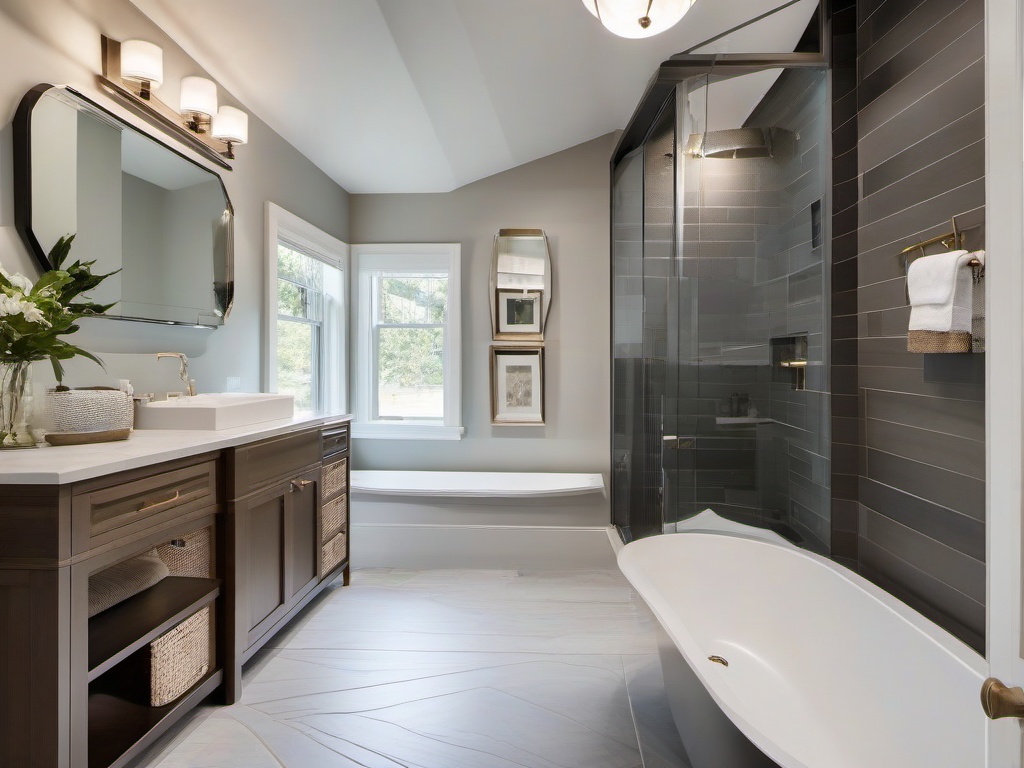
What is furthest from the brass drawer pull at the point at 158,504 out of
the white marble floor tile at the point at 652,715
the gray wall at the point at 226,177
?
the white marble floor tile at the point at 652,715

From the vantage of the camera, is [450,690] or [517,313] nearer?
[450,690]

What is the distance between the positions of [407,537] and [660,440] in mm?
1658

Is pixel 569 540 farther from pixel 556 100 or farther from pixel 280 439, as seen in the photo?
pixel 556 100

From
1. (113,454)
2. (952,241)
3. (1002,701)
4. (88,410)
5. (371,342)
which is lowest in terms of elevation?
(1002,701)

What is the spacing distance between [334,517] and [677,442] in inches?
66.6

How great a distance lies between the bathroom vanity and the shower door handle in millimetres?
1553

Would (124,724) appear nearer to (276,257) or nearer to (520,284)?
(276,257)

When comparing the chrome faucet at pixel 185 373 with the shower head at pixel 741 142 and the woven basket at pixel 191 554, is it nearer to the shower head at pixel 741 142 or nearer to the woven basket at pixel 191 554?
the woven basket at pixel 191 554

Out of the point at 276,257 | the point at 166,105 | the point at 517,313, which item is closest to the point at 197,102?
the point at 166,105

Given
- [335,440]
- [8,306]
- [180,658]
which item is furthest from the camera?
[335,440]

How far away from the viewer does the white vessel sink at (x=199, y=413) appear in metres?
1.95

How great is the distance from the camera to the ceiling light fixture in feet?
5.32

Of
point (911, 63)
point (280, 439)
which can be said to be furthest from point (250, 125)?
point (911, 63)

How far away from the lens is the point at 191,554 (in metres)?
1.88
